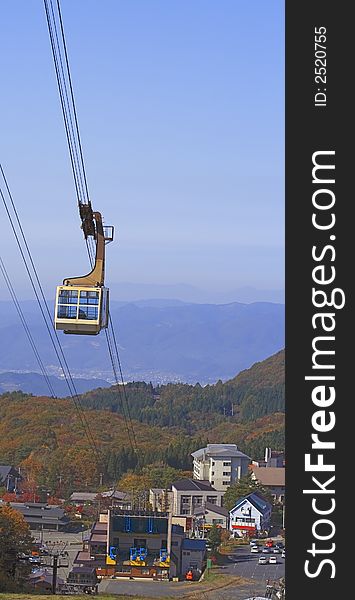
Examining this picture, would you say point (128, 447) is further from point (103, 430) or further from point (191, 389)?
point (191, 389)

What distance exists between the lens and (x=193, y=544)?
21.8 m

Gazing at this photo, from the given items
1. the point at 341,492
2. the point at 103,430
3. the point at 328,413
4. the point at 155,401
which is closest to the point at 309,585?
the point at 341,492

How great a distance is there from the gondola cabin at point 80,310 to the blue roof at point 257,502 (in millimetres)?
19015

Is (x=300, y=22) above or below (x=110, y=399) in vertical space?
below

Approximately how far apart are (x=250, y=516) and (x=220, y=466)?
842 cm

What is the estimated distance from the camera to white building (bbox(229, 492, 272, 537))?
1040 inches

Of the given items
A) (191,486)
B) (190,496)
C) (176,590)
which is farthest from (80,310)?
(191,486)

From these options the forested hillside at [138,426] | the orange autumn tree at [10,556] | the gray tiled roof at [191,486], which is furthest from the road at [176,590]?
the gray tiled roof at [191,486]

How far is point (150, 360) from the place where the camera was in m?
174

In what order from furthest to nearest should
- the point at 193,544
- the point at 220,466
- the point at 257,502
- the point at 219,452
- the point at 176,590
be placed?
the point at 219,452 → the point at 220,466 → the point at 257,502 → the point at 193,544 → the point at 176,590

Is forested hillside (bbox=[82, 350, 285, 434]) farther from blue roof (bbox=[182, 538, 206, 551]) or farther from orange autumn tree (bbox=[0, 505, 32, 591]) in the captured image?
orange autumn tree (bbox=[0, 505, 32, 591])

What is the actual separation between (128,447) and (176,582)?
18951 millimetres

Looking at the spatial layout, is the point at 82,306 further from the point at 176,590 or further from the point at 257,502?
the point at 257,502

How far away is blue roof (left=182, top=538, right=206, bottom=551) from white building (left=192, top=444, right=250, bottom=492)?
40.6 feet
